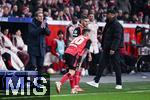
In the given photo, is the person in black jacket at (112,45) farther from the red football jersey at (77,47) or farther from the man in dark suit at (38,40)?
the man in dark suit at (38,40)

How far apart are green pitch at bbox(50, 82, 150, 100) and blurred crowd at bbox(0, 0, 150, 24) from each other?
3.54 meters

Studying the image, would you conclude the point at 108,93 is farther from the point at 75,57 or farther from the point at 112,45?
the point at 112,45

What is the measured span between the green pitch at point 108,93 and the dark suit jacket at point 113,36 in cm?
118

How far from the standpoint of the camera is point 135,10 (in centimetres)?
2698

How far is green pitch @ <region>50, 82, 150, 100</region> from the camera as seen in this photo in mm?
12555

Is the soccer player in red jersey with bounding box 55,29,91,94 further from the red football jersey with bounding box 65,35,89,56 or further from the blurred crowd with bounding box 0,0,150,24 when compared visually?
the blurred crowd with bounding box 0,0,150,24

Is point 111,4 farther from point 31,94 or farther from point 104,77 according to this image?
point 31,94

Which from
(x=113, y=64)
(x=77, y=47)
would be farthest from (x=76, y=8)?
(x=77, y=47)

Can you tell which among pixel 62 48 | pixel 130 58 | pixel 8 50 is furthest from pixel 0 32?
pixel 130 58

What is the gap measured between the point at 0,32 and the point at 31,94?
5.80 meters
